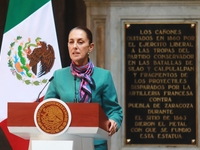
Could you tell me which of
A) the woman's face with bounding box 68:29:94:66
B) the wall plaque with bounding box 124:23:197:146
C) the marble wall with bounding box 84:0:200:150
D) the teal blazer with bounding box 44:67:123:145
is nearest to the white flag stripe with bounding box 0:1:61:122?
the marble wall with bounding box 84:0:200:150

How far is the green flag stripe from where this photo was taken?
11.7 feet

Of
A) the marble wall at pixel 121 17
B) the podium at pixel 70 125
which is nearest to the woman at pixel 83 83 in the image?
the podium at pixel 70 125

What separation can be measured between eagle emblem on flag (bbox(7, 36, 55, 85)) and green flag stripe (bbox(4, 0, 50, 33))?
0.20 meters

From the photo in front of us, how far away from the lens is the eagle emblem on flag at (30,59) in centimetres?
350

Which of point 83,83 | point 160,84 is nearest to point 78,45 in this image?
point 83,83

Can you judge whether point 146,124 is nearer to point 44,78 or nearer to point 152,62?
point 152,62

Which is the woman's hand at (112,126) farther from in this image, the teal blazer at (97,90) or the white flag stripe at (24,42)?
the white flag stripe at (24,42)

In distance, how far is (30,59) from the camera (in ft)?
11.7

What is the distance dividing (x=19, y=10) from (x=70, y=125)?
2642 millimetres

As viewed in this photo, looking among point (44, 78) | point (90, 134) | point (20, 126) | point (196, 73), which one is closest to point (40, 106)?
point (20, 126)

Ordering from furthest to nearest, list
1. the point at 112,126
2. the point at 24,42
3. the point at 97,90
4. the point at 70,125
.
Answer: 1. the point at 24,42
2. the point at 97,90
3. the point at 112,126
4. the point at 70,125

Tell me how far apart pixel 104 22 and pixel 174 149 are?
6.02 ft

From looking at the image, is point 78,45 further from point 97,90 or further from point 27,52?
point 27,52

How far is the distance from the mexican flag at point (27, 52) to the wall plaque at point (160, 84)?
0.99 meters
